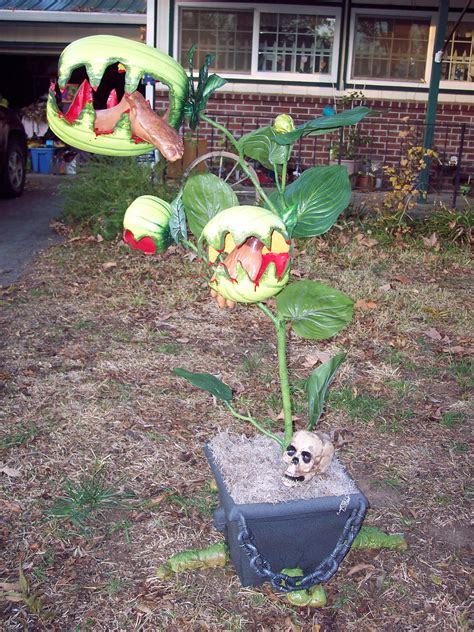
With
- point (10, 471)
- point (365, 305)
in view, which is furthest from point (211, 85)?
point (365, 305)

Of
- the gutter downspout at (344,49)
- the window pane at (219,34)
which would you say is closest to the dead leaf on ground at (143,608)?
the window pane at (219,34)

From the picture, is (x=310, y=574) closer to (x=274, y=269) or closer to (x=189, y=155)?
(x=274, y=269)

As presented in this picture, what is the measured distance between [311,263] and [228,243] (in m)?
4.52

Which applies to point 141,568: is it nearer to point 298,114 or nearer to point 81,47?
point 81,47

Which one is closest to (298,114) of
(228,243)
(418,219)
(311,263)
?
(418,219)

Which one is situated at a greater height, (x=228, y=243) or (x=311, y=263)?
(x=228, y=243)

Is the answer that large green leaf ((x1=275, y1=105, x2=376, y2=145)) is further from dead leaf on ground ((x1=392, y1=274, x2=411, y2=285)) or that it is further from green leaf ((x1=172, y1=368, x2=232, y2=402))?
dead leaf on ground ((x1=392, y1=274, x2=411, y2=285))

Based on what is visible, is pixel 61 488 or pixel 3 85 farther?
pixel 3 85

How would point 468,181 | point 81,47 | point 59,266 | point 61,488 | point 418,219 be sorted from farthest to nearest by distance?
point 468,181
point 418,219
point 59,266
point 61,488
point 81,47

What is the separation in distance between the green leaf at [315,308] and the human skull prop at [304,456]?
13.9 inches

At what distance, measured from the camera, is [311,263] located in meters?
6.04

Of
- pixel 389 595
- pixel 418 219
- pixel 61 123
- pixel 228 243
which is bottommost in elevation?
pixel 389 595

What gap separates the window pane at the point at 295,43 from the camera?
9.82m

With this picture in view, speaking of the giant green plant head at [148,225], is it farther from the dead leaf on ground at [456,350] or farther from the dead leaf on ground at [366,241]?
the dead leaf on ground at [366,241]
